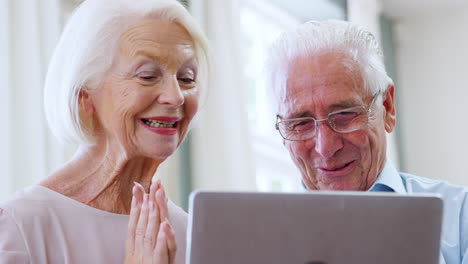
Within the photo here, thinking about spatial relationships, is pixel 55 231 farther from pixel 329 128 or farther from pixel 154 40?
pixel 329 128

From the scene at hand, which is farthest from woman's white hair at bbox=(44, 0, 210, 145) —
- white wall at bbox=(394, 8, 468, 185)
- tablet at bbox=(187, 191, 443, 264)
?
white wall at bbox=(394, 8, 468, 185)

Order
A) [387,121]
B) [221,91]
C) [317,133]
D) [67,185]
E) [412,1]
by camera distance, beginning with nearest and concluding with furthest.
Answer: [67,185] < [317,133] < [387,121] < [221,91] < [412,1]

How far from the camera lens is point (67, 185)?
1.88 m

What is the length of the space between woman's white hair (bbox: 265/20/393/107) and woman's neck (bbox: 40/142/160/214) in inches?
20.1

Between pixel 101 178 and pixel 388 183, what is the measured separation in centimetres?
81

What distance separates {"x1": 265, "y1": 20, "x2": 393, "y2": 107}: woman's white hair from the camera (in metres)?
2.20

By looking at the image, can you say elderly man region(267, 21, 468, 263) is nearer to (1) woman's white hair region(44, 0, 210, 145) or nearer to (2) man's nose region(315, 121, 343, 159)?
(2) man's nose region(315, 121, 343, 159)

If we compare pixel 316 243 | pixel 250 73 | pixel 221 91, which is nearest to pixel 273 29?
pixel 250 73

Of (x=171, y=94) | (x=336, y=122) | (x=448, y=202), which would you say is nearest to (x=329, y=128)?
(x=336, y=122)

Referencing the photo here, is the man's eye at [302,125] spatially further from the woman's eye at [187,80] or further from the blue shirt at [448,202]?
the woman's eye at [187,80]

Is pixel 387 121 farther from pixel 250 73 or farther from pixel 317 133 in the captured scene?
pixel 250 73

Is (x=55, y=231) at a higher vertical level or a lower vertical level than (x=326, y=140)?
lower

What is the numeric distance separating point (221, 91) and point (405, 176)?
1809 millimetres

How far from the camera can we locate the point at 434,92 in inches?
257
